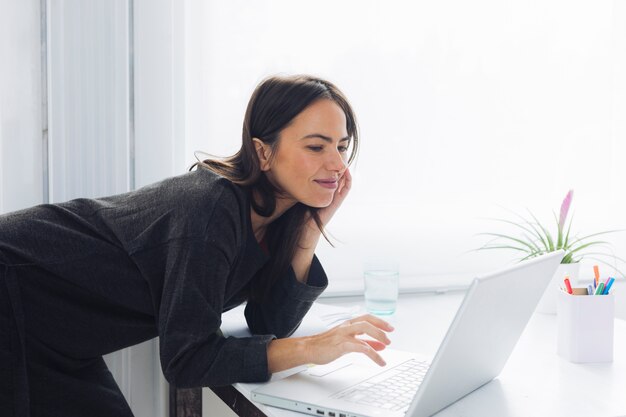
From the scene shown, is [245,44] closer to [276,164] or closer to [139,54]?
[139,54]

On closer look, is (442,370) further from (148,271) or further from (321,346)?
(148,271)

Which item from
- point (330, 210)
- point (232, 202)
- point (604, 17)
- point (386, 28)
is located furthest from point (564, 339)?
point (604, 17)

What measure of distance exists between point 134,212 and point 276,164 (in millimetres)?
264

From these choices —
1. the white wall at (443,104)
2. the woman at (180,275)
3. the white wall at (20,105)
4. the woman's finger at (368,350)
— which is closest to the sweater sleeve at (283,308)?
the woman at (180,275)

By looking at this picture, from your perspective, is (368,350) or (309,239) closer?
(368,350)

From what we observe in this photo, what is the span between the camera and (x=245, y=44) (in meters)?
1.63

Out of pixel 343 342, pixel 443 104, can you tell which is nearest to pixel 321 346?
pixel 343 342

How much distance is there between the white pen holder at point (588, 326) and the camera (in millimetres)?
1116

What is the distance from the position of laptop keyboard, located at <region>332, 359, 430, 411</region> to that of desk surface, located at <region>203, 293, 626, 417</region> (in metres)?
0.06

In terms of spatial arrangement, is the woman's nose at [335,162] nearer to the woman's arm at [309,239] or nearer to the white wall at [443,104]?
the woman's arm at [309,239]

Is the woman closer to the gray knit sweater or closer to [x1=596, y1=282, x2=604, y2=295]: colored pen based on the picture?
the gray knit sweater

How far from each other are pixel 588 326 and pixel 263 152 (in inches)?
25.1

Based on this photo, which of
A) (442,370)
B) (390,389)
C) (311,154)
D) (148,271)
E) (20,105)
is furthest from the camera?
(20,105)

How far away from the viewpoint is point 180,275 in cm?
102
